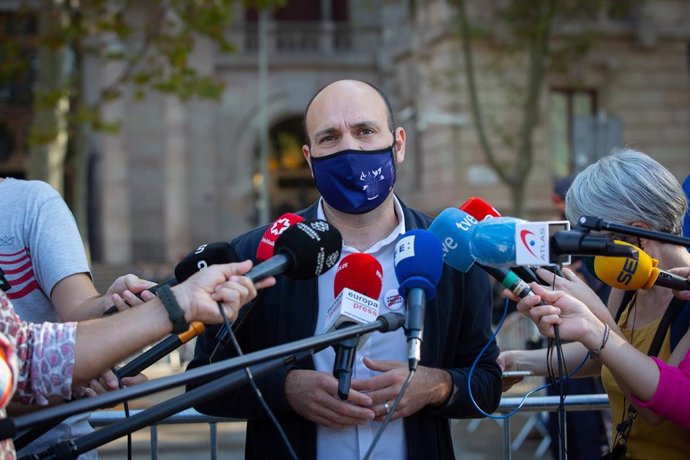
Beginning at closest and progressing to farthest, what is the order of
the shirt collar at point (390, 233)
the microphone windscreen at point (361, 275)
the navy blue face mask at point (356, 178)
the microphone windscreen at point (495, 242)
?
the microphone windscreen at point (495, 242) < the microphone windscreen at point (361, 275) < the navy blue face mask at point (356, 178) < the shirt collar at point (390, 233)

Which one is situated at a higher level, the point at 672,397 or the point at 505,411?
the point at 672,397

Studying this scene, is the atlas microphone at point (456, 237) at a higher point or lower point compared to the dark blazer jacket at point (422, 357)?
higher

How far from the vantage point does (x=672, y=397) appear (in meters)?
2.83

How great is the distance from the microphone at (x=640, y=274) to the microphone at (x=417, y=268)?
55cm

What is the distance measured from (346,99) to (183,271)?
935mm

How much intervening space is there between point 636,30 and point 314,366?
2344cm

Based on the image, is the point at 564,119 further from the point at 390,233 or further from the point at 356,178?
the point at 356,178

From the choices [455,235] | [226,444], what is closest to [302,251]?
[455,235]

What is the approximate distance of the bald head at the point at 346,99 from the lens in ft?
11.0

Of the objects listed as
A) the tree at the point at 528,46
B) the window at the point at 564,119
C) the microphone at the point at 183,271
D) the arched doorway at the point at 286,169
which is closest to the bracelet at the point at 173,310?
the microphone at the point at 183,271

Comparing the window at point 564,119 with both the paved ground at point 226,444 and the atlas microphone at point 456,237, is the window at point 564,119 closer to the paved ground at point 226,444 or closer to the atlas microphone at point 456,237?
the paved ground at point 226,444

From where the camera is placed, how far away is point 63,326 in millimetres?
2342

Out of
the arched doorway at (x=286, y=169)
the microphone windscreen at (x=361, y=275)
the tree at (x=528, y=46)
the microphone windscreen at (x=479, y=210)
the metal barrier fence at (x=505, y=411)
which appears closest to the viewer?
the microphone windscreen at (x=361, y=275)

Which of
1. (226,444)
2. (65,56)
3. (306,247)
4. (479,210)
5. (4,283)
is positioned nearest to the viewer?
(306,247)
